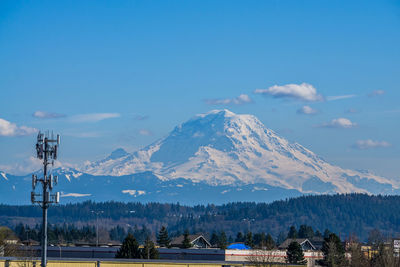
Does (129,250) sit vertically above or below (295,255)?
above

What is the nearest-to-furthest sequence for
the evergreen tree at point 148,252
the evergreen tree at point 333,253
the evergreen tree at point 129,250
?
1. the evergreen tree at point 129,250
2. the evergreen tree at point 148,252
3. the evergreen tree at point 333,253

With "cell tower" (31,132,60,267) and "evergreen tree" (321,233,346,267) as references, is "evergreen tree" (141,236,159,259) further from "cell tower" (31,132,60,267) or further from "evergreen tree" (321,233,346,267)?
"cell tower" (31,132,60,267)

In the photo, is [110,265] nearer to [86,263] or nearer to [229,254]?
[86,263]

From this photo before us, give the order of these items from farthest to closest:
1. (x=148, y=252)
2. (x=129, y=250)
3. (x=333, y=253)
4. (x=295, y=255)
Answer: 1. (x=295, y=255)
2. (x=333, y=253)
3. (x=129, y=250)
4. (x=148, y=252)

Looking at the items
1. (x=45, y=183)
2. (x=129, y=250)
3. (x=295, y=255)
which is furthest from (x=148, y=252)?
(x=45, y=183)

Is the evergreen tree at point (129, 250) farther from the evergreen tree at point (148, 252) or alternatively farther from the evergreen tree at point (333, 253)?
the evergreen tree at point (333, 253)

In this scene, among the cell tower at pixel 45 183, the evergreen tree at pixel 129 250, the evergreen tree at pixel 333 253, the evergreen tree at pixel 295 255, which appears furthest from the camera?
the evergreen tree at pixel 295 255

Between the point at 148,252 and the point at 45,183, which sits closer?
the point at 45,183

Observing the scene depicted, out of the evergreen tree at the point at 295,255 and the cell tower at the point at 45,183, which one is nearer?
the cell tower at the point at 45,183

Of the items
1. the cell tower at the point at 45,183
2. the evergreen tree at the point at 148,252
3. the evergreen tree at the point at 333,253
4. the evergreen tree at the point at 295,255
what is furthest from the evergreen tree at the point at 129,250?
the cell tower at the point at 45,183

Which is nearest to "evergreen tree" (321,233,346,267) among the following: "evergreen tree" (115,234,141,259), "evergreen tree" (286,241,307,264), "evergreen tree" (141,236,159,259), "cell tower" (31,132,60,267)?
"evergreen tree" (286,241,307,264)

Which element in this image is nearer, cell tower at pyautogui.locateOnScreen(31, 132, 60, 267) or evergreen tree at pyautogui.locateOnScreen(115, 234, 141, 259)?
cell tower at pyautogui.locateOnScreen(31, 132, 60, 267)

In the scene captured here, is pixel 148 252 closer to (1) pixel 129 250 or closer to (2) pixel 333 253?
(1) pixel 129 250

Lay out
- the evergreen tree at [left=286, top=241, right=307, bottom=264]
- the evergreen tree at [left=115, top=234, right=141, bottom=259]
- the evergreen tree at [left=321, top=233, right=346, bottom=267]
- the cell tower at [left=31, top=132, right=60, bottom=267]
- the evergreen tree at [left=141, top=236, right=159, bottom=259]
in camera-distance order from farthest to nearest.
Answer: the evergreen tree at [left=286, top=241, right=307, bottom=264] < the evergreen tree at [left=321, top=233, right=346, bottom=267] < the evergreen tree at [left=141, top=236, right=159, bottom=259] < the evergreen tree at [left=115, top=234, right=141, bottom=259] < the cell tower at [left=31, top=132, right=60, bottom=267]
